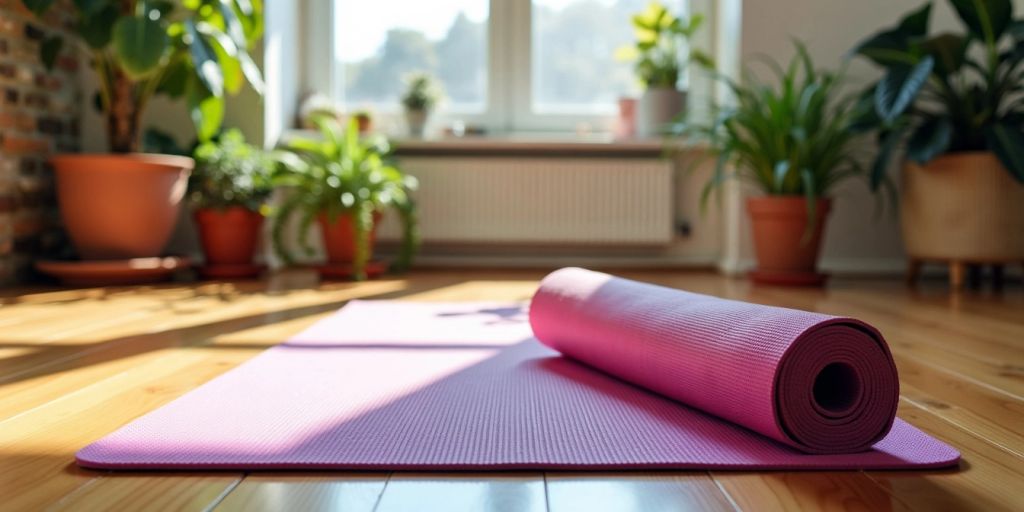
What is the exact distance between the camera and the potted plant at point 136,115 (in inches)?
137

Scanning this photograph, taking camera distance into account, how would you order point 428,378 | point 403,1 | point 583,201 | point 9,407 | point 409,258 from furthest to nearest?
point 403,1, point 583,201, point 409,258, point 428,378, point 9,407

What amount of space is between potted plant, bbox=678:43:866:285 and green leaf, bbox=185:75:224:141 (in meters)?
1.86

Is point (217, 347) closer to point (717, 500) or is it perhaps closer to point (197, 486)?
point (197, 486)

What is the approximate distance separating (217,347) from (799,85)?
3.17 meters

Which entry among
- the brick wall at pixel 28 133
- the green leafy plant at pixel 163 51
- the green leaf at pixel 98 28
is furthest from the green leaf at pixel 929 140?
the brick wall at pixel 28 133

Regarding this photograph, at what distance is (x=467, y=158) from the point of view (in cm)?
470

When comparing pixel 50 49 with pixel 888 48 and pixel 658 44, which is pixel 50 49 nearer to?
pixel 658 44

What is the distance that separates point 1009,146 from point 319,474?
3148mm

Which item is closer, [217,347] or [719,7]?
[217,347]

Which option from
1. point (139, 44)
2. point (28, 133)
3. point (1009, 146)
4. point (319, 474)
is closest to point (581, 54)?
point (1009, 146)

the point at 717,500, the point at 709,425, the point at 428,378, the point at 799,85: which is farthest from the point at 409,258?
the point at 717,500

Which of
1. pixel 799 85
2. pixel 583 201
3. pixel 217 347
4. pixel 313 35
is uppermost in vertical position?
pixel 313 35

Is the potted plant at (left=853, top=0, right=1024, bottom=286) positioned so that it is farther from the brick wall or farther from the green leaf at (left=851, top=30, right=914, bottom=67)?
the brick wall

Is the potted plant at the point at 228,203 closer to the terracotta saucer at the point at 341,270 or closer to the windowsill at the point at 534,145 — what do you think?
the terracotta saucer at the point at 341,270
